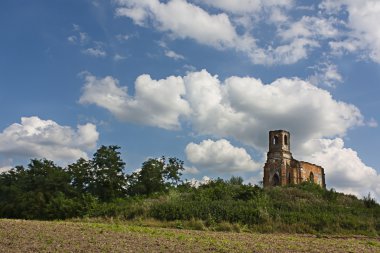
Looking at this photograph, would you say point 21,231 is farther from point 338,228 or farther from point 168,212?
point 338,228

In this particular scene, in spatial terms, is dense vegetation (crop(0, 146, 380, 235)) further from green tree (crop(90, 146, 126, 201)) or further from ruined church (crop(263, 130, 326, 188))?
ruined church (crop(263, 130, 326, 188))

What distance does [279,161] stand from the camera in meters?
52.5

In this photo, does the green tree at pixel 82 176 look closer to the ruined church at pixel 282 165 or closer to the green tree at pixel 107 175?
the green tree at pixel 107 175

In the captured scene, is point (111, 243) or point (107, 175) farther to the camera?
point (107, 175)

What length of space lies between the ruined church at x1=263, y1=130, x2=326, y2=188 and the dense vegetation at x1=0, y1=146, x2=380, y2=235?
11756 mm

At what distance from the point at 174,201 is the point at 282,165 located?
28.2m

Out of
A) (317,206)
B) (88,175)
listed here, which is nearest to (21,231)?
(317,206)

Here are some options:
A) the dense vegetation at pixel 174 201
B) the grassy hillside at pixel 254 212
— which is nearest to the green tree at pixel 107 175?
the dense vegetation at pixel 174 201

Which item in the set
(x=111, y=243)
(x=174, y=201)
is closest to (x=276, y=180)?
(x=174, y=201)

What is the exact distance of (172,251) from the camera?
11.1 m

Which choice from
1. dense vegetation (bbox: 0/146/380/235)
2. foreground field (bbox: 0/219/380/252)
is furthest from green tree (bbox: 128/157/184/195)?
foreground field (bbox: 0/219/380/252)

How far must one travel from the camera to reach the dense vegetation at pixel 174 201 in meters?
21.8

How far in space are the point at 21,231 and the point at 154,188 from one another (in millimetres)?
30089

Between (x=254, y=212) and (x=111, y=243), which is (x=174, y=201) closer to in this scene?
(x=254, y=212)
